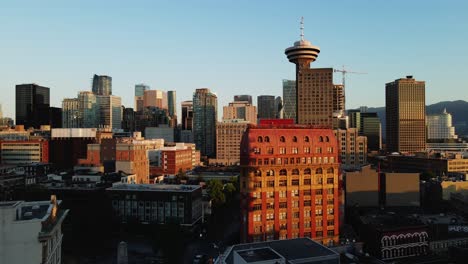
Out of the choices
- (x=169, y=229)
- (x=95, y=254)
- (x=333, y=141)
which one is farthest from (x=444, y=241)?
(x=95, y=254)

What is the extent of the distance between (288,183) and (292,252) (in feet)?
97.7

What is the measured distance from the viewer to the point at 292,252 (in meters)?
59.7

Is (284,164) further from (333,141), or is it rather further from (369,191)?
(369,191)

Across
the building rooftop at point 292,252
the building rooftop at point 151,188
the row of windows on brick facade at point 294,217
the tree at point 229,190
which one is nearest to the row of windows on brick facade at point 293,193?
the row of windows on brick facade at point 294,217

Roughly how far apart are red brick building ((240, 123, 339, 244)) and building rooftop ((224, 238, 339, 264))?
21.5 metres

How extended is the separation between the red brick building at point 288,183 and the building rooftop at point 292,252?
2148 centimetres

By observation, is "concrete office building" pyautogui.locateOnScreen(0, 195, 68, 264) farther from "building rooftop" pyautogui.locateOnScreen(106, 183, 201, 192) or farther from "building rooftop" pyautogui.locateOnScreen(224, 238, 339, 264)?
"building rooftop" pyautogui.locateOnScreen(106, 183, 201, 192)

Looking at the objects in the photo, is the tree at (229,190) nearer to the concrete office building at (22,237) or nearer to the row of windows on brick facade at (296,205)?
the row of windows on brick facade at (296,205)

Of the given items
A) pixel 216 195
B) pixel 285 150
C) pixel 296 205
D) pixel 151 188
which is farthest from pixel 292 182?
pixel 216 195

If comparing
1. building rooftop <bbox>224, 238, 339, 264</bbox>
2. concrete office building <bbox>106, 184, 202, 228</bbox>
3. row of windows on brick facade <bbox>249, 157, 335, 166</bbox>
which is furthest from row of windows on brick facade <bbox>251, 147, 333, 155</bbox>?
concrete office building <bbox>106, 184, 202, 228</bbox>

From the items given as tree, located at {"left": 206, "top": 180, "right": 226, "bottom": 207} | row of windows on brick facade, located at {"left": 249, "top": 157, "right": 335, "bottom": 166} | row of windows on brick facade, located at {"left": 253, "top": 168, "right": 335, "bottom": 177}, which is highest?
row of windows on brick facade, located at {"left": 249, "top": 157, "right": 335, "bottom": 166}

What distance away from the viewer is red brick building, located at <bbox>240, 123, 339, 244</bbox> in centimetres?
8650

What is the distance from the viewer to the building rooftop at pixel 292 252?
54.0m

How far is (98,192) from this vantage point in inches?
4719
